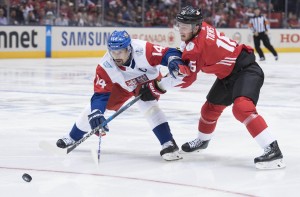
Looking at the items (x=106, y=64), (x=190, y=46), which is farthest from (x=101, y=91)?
(x=190, y=46)

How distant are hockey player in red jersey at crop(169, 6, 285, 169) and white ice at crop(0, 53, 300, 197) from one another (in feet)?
0.72

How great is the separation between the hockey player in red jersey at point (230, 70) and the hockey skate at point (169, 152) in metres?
0.44

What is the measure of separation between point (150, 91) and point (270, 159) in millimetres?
918

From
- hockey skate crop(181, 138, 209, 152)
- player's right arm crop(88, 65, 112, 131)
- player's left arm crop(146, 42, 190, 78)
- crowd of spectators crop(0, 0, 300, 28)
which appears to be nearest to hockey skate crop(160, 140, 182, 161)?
hockey skate crop(181, 138, 209, 152)

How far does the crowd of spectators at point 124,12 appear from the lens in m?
17.1

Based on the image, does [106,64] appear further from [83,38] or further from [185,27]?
[83,38]

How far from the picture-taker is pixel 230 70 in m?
5.01

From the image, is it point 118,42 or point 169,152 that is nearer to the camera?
point 118,42

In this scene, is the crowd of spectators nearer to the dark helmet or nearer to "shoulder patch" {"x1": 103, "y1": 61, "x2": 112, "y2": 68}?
"shoulder patch" {"x1": 103, "y1": 61, "x2": 112, "y2": 68}

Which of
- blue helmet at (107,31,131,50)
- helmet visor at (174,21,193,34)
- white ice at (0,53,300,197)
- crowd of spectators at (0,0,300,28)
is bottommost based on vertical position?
crowd of spectators at (0,0,300,28)

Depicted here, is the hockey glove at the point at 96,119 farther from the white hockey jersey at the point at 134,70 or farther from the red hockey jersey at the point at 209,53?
the red hockey jersey at the point at 209,53

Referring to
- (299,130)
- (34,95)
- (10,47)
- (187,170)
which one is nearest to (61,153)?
(187,170)

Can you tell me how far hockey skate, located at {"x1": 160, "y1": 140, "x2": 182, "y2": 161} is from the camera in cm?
510

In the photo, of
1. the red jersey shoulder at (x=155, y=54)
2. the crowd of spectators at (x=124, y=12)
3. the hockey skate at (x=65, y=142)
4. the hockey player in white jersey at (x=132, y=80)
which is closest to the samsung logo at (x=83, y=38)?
the crowd of spectators at (x=124, y=12)
